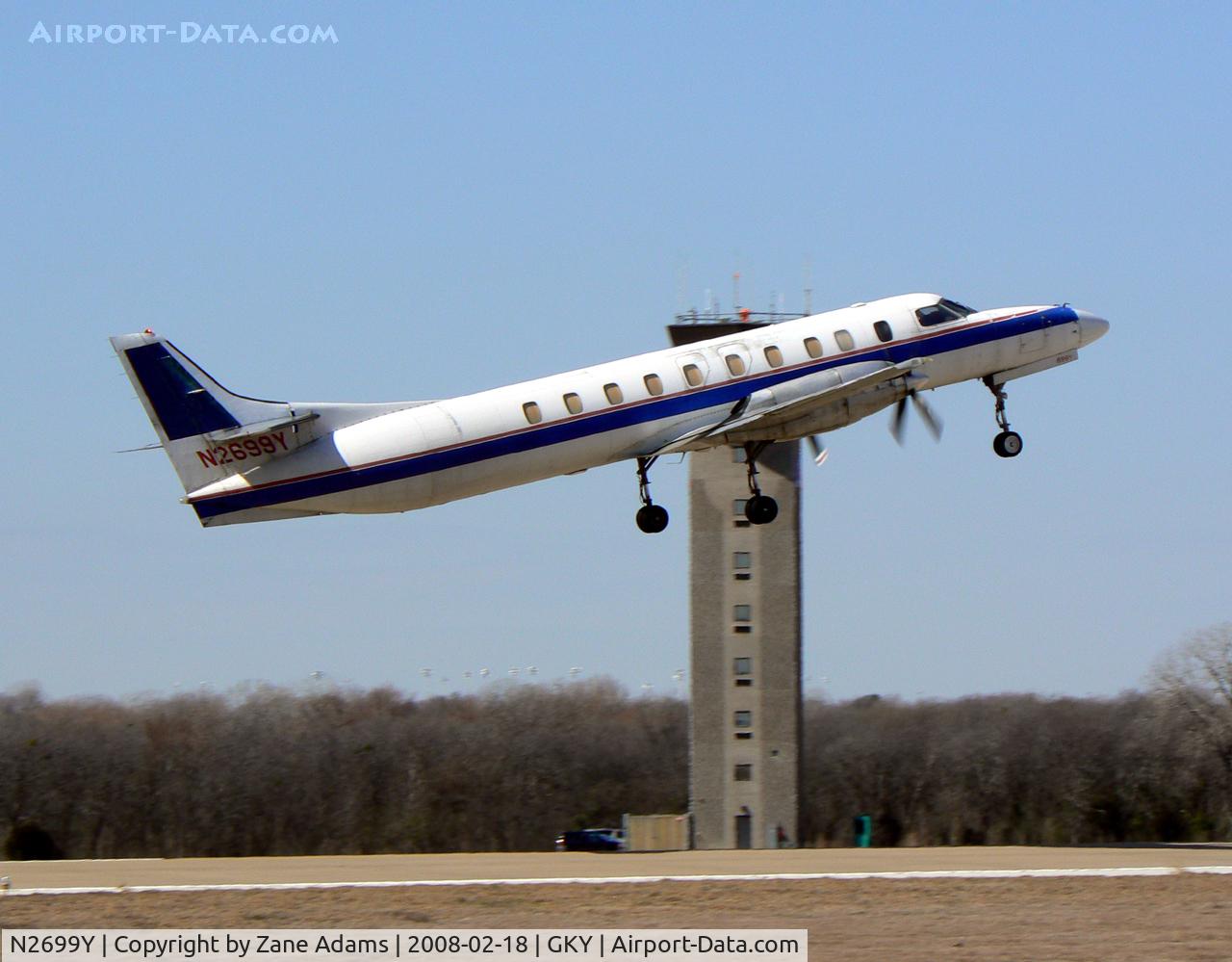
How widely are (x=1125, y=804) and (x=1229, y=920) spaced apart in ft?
231

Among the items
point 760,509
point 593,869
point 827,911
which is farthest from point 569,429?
point 593,869

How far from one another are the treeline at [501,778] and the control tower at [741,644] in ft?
94.0

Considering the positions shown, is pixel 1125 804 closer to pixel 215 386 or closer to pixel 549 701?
pixel 549 701

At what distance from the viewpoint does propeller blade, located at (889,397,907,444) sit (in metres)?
43.1

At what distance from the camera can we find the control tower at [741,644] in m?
77.6

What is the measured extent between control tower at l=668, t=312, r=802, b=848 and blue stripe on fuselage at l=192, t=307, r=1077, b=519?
33.6m

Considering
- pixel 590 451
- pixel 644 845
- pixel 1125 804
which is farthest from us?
pixel 1125 804

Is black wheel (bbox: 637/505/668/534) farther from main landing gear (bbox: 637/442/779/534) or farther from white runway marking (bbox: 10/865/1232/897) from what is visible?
white runway marking (bbox: 10/865/1232/897)

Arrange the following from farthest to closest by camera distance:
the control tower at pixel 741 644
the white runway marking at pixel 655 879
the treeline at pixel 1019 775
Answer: the treeline at pixel 1019 775 < the control tower at pixel 741 644 < the white runway marking at pixel 655 879

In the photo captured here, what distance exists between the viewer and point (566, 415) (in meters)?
39.3

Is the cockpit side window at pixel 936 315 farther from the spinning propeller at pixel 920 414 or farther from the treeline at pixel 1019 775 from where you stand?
the treeline at pixel 1019 775

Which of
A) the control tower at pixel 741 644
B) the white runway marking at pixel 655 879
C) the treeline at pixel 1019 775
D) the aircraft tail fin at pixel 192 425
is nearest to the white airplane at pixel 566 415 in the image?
the aircraft tail fin at pixel 192 425

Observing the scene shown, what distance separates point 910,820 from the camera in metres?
109

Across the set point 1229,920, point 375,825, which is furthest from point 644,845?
point 1229,920
